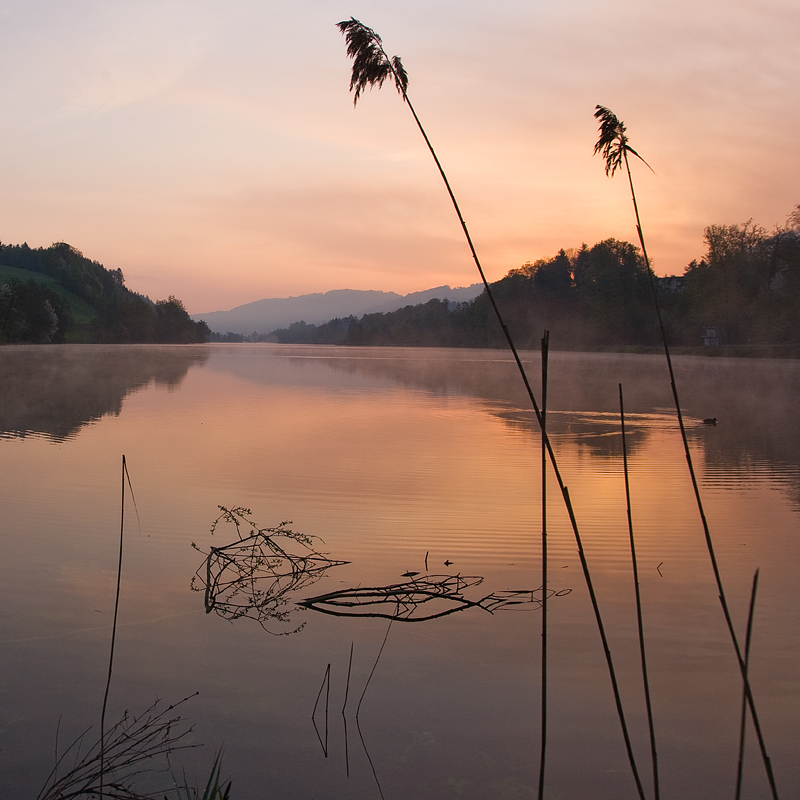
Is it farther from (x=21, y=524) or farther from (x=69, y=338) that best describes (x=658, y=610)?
(x=69, y=338)

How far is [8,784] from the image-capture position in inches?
105

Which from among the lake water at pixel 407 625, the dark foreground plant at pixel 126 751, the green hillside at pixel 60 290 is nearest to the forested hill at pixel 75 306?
the green hillside at pixel 60 290

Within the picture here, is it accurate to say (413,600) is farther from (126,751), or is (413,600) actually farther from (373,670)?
(126,751)

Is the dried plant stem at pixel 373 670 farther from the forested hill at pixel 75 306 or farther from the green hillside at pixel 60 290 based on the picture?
the green hillside at pixel 60 290

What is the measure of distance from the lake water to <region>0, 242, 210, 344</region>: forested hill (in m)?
85.3

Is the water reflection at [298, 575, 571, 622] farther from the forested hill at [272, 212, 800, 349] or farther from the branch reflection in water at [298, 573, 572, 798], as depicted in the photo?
the forested hill at [272, 212, 800, 349]

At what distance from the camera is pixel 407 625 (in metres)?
4.36

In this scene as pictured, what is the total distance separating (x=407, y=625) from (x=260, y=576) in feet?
4.21

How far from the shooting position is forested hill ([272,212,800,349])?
59344 mm

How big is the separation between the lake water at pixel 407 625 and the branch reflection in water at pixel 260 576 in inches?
2.8

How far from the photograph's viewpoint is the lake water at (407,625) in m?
3.00

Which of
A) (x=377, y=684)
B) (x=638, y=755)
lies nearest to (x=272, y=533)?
(x=377, y=684)

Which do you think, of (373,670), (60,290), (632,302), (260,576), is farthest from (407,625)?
(60,290)

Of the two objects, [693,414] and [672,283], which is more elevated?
[672,283]
